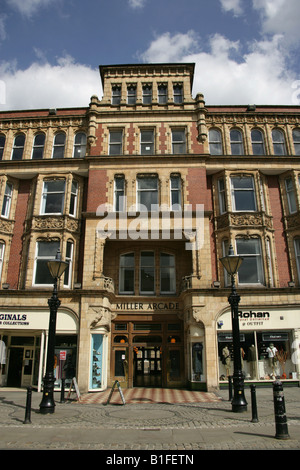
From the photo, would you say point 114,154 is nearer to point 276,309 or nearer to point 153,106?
point 153,106

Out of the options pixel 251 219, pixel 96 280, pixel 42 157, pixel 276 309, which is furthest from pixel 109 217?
pixel 276 309

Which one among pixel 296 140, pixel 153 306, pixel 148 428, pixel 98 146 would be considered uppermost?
pixel 296 140

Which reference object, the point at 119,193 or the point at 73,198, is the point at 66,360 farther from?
the point at 119,193

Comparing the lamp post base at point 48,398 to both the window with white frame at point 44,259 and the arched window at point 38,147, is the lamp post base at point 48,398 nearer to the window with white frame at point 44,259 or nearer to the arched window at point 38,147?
the window with white frame at point 44,259

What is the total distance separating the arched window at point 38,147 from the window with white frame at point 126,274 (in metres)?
8.60

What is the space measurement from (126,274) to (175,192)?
5.84 meters

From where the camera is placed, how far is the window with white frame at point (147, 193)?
65.6ft

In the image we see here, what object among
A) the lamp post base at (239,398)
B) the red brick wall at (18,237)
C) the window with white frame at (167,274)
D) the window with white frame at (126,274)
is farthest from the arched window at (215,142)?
the lamp post base at (239,398)

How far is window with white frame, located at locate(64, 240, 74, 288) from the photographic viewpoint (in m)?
19.4

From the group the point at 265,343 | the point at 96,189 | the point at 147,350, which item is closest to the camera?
the point at 265,343

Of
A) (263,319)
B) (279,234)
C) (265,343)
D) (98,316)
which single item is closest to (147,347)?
(98,316)

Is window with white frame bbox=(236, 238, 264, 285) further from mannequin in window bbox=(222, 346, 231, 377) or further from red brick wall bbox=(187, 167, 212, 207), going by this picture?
mannequin in window bbox=(222, 346, 231, 377)

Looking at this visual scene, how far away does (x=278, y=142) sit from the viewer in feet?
71.8

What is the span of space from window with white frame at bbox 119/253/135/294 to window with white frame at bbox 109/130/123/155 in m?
6.62
